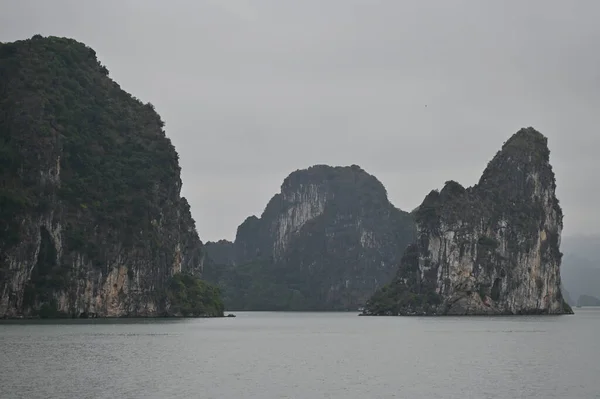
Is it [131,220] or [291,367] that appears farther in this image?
[131,220]

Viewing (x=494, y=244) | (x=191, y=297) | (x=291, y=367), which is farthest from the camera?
(x=494, y=244)

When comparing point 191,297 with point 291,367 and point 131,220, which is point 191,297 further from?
point 291,367

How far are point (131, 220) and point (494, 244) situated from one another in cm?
7253

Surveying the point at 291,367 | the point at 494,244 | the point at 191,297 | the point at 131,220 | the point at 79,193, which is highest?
the point at 79,193

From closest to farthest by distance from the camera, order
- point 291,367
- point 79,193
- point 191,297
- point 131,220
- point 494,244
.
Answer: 1. point 291,367
2. point 79,193
3. point 131,220
4. point 191,297
5. point 494,244

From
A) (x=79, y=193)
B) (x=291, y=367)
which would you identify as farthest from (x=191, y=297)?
(x=291, y=367)

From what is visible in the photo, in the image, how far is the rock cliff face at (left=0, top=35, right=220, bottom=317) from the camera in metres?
108

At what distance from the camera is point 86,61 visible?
144 meters

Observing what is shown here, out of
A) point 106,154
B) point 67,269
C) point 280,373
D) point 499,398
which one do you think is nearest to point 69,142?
point 106,154

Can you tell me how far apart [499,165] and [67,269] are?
304ft

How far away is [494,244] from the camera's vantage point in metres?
162

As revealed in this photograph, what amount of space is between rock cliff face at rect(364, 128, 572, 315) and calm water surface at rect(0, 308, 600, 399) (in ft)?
272

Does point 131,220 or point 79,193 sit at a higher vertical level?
point 79,193

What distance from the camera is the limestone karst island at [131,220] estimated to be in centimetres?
11050
